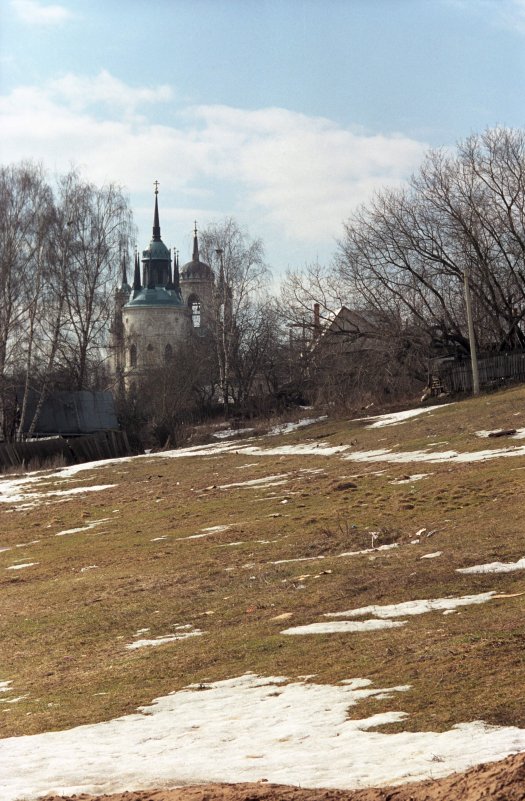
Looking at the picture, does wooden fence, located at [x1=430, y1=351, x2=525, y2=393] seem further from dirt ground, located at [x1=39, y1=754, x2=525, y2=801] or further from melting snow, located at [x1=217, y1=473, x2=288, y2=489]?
dirt ground, located at [x1=39, y1=754, x2=525, y2=801]

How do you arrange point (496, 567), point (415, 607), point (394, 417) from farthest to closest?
1. point (394, 417)
2. point (496, 567)
3. point (415, 607)

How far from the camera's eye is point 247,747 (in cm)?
575

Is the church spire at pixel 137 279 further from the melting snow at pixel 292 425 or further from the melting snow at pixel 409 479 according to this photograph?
the melting snow at pixel 409 479

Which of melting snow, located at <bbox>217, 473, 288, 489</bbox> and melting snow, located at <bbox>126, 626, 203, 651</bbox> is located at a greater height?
melting snow, located at <bbox>217, 473, 288, 489</bbox>

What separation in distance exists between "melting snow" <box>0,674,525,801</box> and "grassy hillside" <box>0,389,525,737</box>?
0.27m

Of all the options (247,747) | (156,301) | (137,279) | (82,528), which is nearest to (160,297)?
(156,301)

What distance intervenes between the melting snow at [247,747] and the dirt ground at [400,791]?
18cm

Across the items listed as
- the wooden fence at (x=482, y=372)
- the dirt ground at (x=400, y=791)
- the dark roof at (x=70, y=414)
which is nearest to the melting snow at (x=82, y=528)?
the dirt ground at (x=400, y=791)

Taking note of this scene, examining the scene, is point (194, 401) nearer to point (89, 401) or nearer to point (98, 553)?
point (89, 401)

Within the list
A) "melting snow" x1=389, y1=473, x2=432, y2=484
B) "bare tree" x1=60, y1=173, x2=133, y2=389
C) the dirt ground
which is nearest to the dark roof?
"bare tree" x1=60, y1=173, x2=133, y2=389

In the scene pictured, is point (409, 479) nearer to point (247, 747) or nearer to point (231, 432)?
point (247, 747)

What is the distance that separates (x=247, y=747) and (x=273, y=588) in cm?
501

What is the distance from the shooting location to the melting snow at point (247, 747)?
16.3 ft

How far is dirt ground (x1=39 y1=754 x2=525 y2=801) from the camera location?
164 inches
